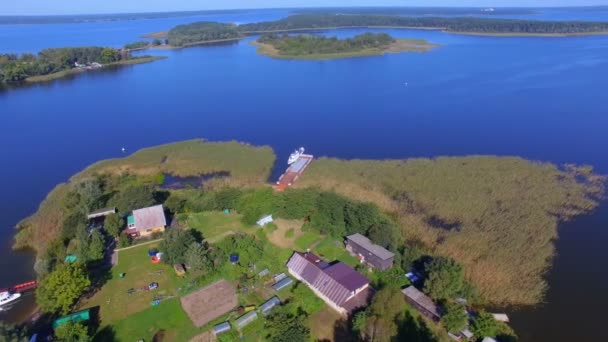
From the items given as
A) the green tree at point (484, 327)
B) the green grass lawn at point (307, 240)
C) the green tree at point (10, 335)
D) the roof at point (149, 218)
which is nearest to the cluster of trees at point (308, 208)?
the green grass lawn at point (307, 240)

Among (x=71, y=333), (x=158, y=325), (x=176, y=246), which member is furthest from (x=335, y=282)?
(x=71, y=333)

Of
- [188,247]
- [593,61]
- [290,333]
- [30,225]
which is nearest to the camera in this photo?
[290,333]

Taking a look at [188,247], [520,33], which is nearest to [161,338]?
[188,247]

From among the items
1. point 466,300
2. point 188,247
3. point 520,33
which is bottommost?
point 466,300

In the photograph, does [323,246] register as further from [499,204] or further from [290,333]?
[499,204]

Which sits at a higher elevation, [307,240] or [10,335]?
[10,335]

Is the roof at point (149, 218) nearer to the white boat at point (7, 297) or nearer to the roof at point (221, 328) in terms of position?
the white boat at point (7, 297)

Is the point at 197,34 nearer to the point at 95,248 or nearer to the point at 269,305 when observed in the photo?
the point at 95,248
